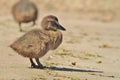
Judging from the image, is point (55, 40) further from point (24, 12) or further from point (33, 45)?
point (24, 12)

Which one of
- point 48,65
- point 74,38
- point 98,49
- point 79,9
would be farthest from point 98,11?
point 48,65

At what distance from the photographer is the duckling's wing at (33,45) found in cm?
1126

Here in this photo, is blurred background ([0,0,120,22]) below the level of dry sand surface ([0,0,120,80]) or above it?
above

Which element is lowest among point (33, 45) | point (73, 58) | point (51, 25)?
point (73, 58)

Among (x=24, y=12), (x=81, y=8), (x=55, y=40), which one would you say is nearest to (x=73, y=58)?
(x=55, y=40)

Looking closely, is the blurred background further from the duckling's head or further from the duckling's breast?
the duckling's breast

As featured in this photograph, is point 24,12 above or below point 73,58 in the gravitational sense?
above

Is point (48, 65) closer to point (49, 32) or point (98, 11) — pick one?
point (49, 32)

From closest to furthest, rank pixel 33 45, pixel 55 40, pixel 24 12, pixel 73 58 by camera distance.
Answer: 1. pixel 33 45
2. pixel 55 40
3. pixel 73 58
4. pixel 24 12

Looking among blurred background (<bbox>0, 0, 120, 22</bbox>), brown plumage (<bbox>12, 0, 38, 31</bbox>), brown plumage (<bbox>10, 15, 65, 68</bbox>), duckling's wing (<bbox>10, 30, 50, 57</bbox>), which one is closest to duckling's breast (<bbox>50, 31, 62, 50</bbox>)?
brown plumage (<bbox>10, 15, 65, 68</bbox>)

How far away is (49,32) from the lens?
38.1 feet

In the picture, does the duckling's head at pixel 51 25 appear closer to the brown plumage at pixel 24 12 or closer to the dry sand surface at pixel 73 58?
the dry sand surface at pixel 73 58

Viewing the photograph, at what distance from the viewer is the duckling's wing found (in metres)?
11.3

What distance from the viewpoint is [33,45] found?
11.3m
